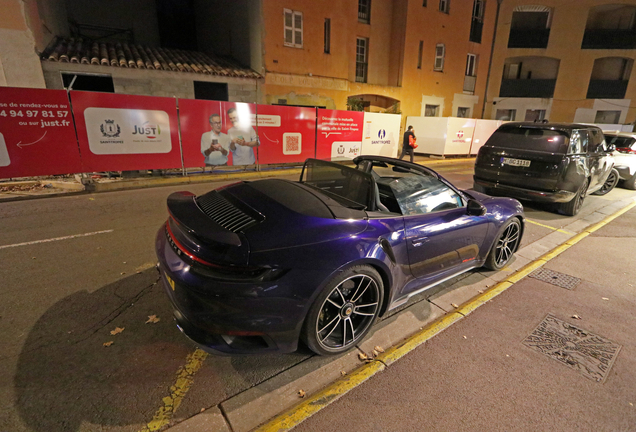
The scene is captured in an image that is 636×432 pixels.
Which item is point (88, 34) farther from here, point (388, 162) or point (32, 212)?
point (388, 162)

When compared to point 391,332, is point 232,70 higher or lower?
higher

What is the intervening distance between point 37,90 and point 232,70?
8061mm

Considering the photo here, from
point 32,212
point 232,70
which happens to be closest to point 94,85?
point 232,70

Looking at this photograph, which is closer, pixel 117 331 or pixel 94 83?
pixel 117 331

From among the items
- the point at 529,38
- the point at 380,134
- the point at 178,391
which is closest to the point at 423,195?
the point at 178,391

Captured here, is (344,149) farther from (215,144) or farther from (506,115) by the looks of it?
(506,115)

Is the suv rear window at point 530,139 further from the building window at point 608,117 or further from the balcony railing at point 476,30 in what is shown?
the building window at point 608,117

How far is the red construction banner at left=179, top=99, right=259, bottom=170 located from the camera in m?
9.77

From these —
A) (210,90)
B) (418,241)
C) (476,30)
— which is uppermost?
(476,30)

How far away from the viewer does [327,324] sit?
2527 millimetres

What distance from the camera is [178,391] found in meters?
2.25

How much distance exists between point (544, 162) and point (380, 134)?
28.4 ft

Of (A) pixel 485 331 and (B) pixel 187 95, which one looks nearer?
(A) pixel 485 331

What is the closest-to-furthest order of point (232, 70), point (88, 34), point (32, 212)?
1. point (32, 212)
2. point (232, 70)
3. point (88, 34)
